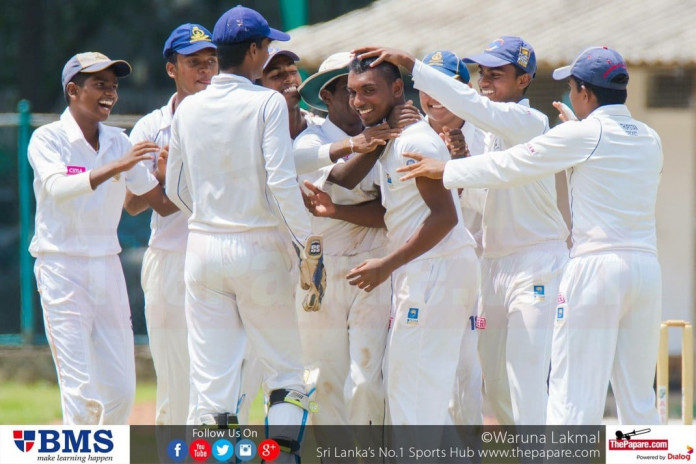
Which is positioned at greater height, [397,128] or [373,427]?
[397,128]

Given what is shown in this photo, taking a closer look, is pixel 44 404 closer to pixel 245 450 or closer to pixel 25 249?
pixel 25 249

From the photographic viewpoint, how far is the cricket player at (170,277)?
6.45m

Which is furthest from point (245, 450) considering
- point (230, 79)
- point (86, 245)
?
point (230, 79)

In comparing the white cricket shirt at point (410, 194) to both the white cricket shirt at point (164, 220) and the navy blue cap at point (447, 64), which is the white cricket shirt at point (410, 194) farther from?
the white cricket shirt at point (164, 220)

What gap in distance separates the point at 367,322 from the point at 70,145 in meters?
1.77

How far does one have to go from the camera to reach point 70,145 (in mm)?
6172

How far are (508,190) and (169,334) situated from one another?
1.95 metres

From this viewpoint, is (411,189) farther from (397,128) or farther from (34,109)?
(34,109)

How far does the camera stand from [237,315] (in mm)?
5531

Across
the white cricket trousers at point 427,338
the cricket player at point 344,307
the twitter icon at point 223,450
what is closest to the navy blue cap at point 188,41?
the cricket player at point 344,307

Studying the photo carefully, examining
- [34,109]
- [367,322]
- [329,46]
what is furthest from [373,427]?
[34,109]

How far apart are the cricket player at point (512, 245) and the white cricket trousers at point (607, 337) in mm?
461

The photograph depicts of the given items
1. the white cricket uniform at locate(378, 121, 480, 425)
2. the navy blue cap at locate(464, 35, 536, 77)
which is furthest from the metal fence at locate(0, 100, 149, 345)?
the white cricket uniform at locate(378, 121, 480, 425)

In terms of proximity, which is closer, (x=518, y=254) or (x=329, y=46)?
(x=518, y=254)
